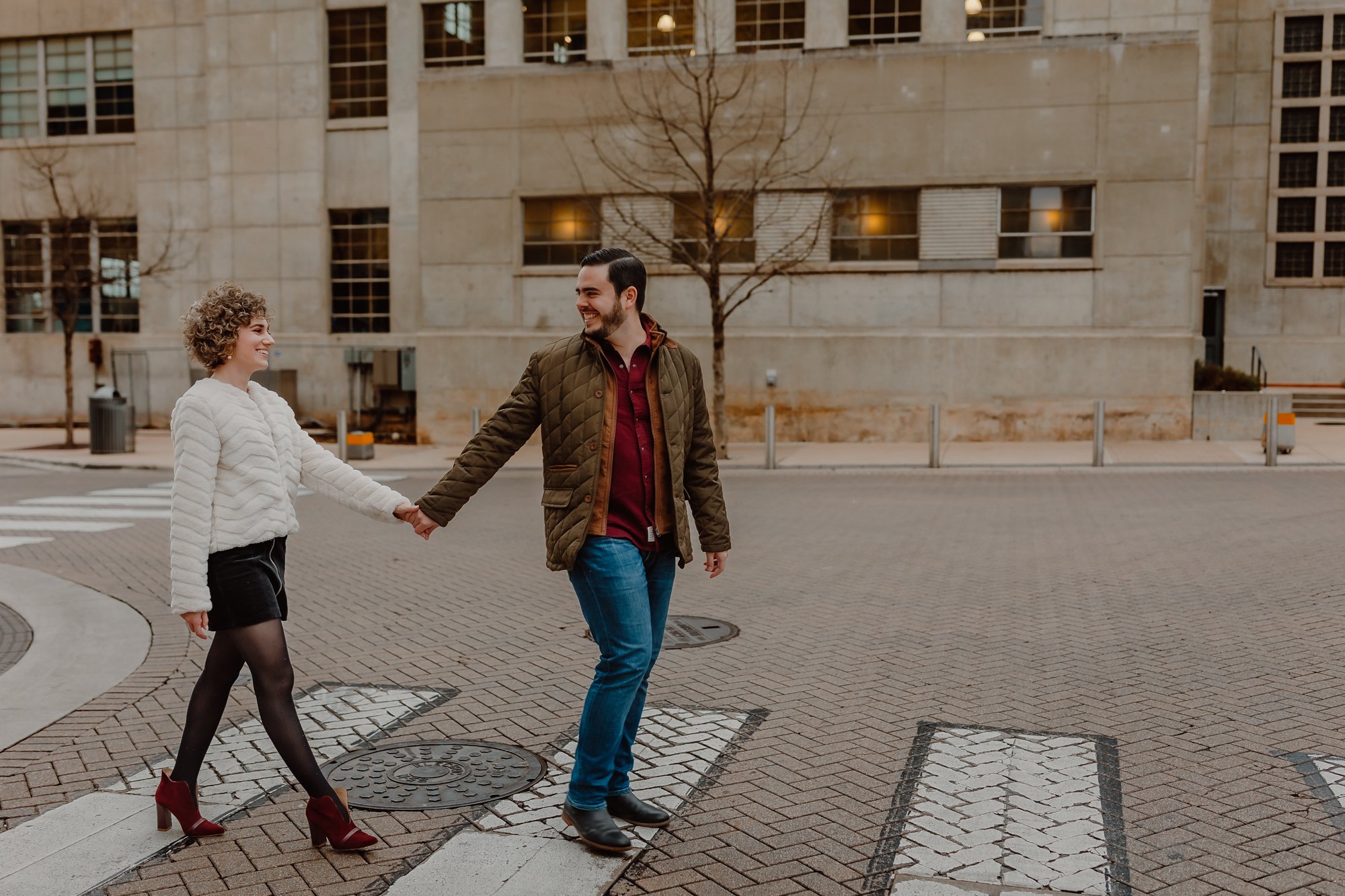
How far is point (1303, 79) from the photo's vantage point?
31.2m

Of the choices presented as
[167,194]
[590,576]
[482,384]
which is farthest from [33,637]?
[167,194]

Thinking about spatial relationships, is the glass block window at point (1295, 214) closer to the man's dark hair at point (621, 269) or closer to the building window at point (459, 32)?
the building window at point (459, 32)

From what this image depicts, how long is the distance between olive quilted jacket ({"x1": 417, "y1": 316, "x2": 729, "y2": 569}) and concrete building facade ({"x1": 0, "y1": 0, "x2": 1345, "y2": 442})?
733 inches

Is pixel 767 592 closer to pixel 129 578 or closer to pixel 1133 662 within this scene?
pixel 1133 662

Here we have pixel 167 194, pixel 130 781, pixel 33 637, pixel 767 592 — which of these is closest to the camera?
pixel 130 781

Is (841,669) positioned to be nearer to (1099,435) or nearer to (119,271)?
(1099,435)

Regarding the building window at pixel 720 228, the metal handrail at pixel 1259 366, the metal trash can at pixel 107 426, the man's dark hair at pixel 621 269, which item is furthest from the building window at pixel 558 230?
the man's dark hair at pixel 621 269

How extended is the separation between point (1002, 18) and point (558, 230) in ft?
30.5

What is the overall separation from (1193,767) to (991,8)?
20742mm

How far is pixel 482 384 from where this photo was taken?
2431cm

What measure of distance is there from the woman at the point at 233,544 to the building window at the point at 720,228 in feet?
62.3

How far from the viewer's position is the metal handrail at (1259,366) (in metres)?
28.5

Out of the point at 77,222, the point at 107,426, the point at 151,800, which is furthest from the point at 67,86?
the point at 151,800

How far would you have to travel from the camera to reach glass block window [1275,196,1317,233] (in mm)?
31281
